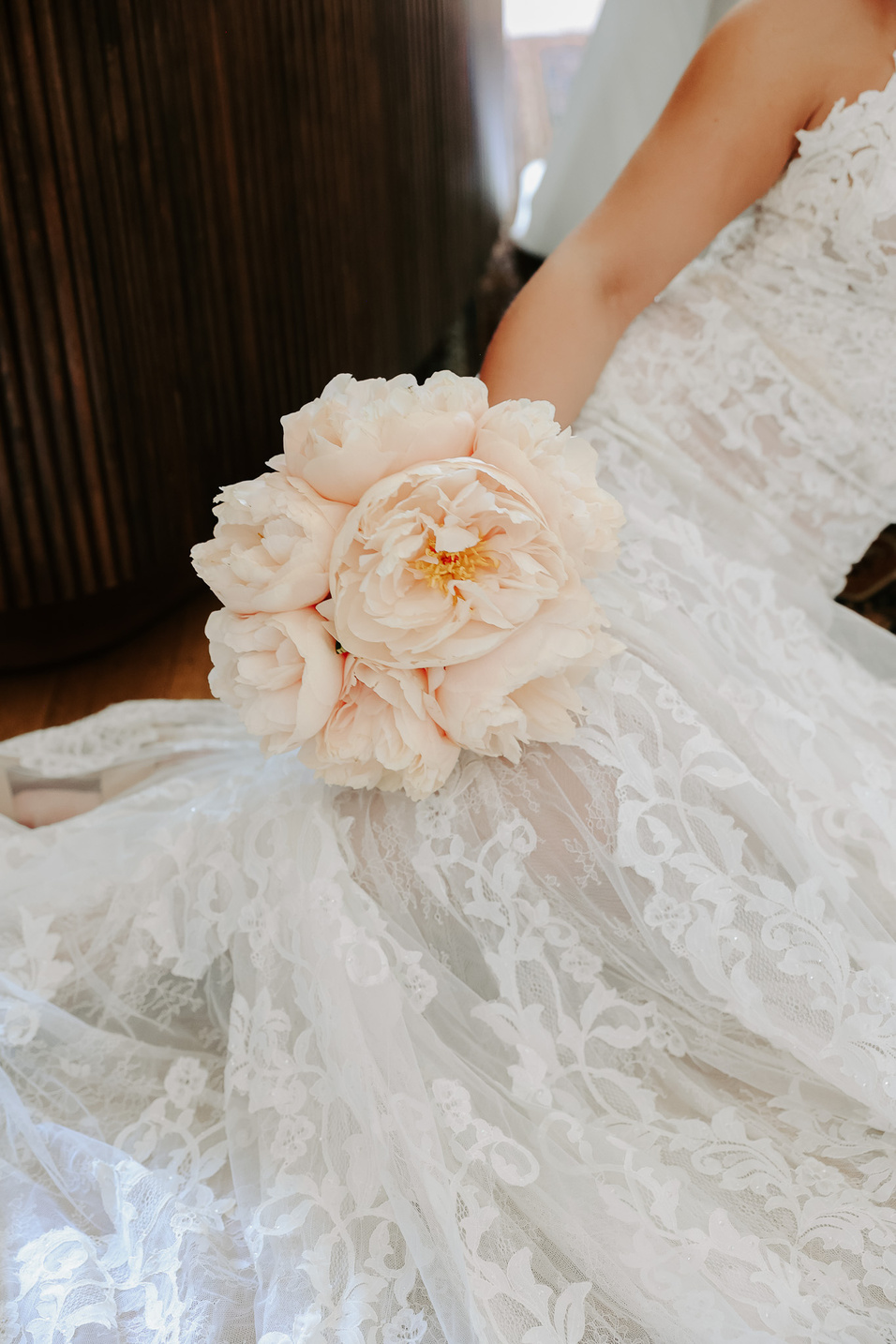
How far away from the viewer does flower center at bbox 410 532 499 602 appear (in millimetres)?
562

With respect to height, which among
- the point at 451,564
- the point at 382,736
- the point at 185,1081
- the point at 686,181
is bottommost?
the point at 185,1081

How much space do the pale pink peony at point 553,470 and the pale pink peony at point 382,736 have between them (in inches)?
4.9

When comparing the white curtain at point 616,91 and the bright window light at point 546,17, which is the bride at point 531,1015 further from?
the bright window light at point 546,17

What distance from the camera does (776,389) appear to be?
36.6 inches

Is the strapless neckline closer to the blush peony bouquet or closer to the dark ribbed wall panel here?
the blush peony bouquet

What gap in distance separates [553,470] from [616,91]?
4.20 ft

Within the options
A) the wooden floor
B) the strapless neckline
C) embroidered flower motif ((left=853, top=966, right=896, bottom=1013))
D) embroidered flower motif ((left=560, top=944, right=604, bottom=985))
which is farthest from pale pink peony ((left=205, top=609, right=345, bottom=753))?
the wooden floor

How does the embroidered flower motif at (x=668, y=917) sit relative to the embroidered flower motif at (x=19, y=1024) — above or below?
above

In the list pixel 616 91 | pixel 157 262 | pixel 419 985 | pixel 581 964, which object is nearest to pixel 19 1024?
pixel 419 985

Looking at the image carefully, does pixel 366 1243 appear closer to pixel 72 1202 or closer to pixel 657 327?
pixel 72 1202

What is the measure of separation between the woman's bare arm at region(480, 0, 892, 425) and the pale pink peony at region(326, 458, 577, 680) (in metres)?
0.33

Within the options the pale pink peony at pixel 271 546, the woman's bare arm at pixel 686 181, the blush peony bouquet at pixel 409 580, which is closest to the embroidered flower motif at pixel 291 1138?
the blush peony bouquet at pixel 409 580

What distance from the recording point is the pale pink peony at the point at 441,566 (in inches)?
21.9

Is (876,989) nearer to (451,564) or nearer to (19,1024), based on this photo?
(451,564)
